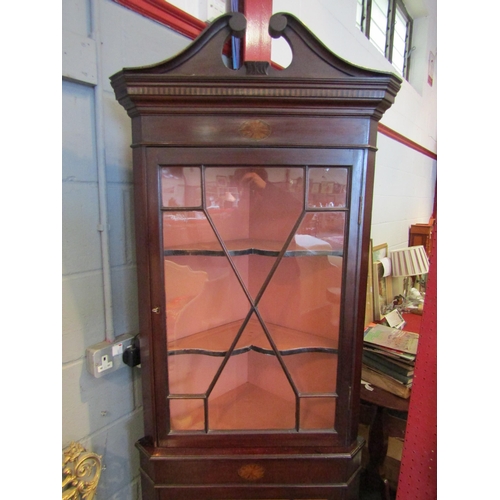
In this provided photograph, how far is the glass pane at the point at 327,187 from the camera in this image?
75cm

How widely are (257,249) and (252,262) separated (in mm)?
37

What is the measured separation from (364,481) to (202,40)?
1.74 metres

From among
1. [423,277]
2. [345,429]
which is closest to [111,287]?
[345,429]

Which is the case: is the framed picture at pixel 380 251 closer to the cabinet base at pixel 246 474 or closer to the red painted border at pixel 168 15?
the cabinet base at pixel 246 474

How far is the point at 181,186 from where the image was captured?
758 millimetres

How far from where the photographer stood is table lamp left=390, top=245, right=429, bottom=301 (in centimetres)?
200

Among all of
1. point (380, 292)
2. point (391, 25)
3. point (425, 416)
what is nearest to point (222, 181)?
point (425, 416)

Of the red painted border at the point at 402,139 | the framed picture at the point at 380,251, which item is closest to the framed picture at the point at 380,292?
the framed picture at the point at 380,251

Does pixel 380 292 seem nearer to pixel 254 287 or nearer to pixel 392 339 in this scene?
pixel 392 339

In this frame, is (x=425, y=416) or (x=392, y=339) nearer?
(x=425, y=416)

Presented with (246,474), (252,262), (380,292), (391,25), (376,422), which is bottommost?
(376,422)

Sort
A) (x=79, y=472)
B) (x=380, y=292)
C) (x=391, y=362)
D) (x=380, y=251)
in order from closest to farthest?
1. (x=79, y=472)
2. (x=391, y=362)
3. (x=380, y=292)
4. (x=380, y=251)

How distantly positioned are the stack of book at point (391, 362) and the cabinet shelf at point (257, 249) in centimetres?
69
